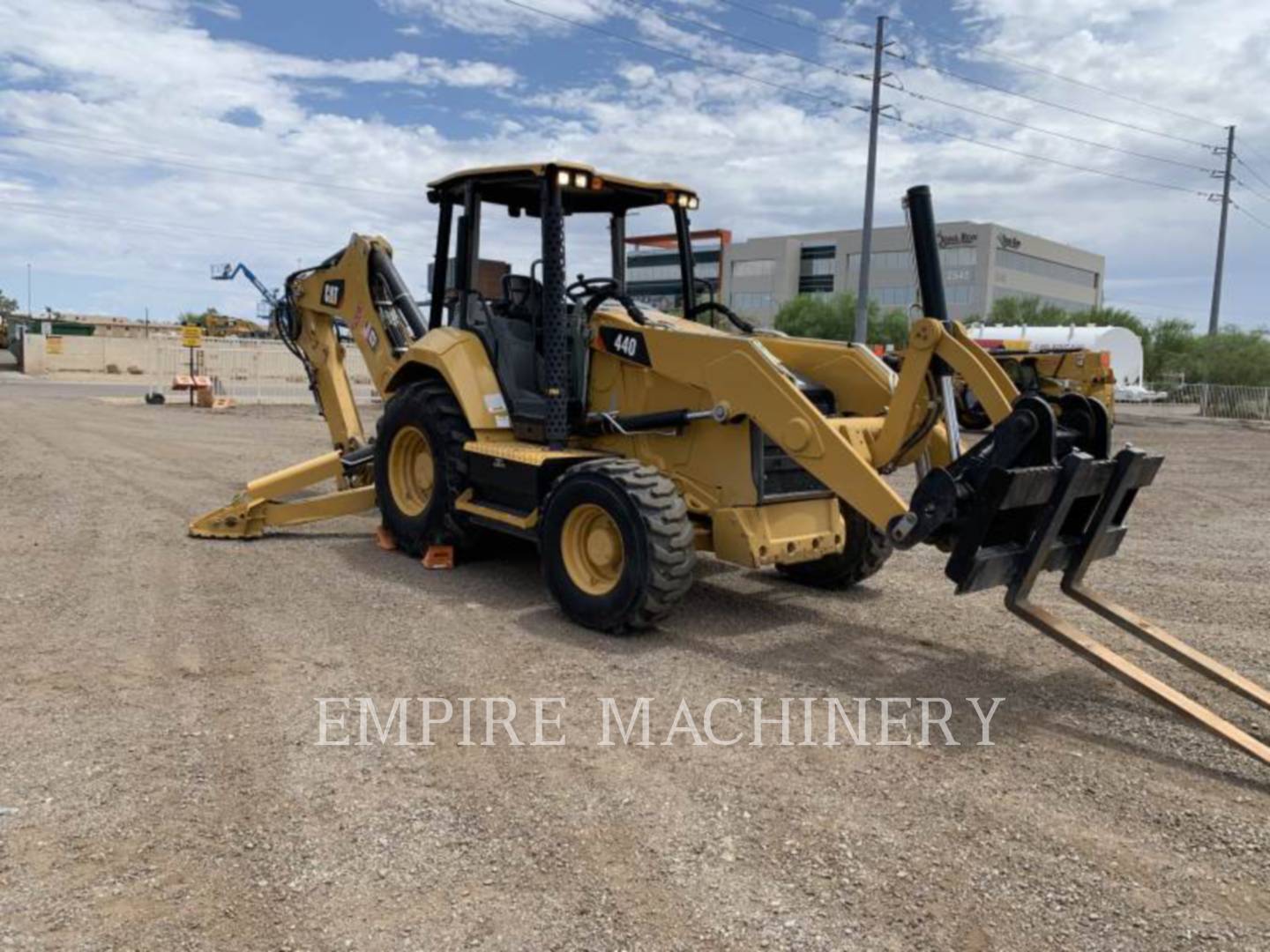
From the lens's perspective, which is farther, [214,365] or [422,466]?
[214,365]

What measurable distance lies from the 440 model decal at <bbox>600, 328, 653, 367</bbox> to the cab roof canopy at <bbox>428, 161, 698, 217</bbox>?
102 cm

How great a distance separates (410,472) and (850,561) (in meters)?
3.44

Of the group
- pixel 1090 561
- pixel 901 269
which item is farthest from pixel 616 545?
pixel 901 269

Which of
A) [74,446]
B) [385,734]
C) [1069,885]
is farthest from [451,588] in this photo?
[74,446]

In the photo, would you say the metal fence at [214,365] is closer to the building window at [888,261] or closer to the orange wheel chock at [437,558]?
the orange wheel chock at [437,558]

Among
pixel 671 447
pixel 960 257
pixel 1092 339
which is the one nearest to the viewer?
pixel 671 447

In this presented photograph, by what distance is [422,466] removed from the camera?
798 cm

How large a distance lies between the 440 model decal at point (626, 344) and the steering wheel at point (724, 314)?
1032 mm

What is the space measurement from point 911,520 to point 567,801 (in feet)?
7.26

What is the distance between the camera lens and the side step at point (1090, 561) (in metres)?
4.59

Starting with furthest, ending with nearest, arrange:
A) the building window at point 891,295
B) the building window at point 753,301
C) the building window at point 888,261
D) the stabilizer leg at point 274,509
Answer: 1. the building window at point 753,301
2. the building window at point 888,261
3. the building window at point 891,295
4. the stabilizer leg at point 274,509

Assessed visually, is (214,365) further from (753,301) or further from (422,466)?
(753,301)

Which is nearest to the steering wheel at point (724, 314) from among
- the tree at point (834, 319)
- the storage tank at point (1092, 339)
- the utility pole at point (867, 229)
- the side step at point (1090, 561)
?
the side step at point (1090, 561)

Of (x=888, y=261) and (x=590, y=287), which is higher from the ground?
(x=888, y=261)
